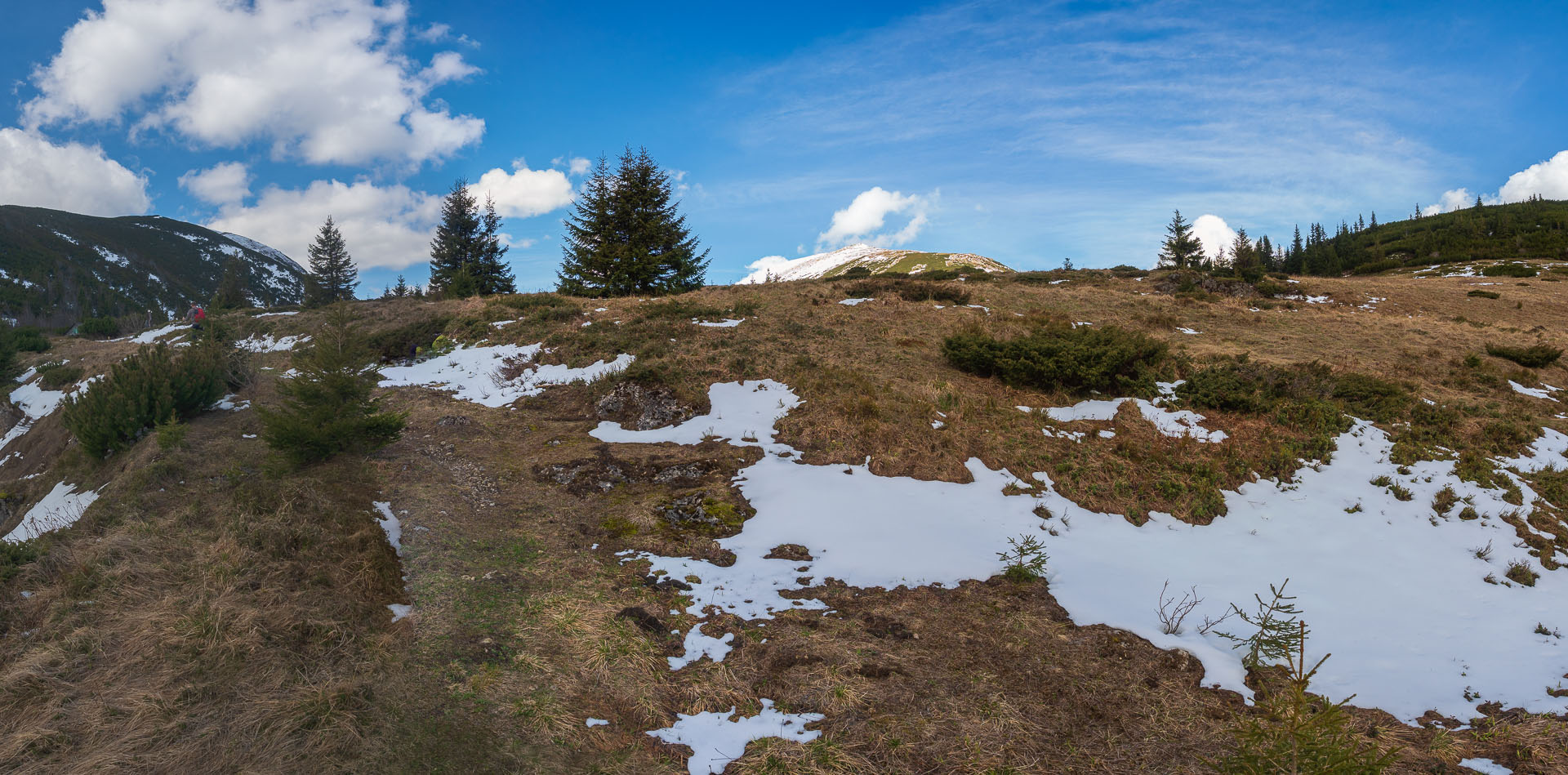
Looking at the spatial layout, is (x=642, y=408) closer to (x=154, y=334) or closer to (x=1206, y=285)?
(x=1206, y=285)

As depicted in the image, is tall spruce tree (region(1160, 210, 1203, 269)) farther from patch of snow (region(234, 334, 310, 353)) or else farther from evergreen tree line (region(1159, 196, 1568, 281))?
patch of snow (region(234, 334, 310, 353))

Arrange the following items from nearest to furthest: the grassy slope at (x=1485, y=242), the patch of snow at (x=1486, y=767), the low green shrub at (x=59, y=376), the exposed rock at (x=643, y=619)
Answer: the patch of snow at (x=1486, y=767) < the exposed rock at (x=643, y=619) < the low green shrub at (x=59, y=376) < the grassy slope at (x=1485, y=242)

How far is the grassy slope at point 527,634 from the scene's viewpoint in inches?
165

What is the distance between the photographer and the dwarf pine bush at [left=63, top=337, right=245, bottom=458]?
10641 millimetres

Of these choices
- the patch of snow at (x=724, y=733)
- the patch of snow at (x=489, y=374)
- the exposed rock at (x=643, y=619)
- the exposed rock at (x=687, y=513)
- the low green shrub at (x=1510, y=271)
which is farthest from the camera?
the low green shrub at (x=1510, y=271)

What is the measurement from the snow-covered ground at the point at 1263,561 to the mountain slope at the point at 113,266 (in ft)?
320

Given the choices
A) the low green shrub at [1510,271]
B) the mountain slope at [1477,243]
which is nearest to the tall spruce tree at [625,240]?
the low green shrub at [1510,271]

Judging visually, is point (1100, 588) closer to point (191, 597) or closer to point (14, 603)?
point (191, 597)

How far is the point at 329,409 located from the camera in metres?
8.80

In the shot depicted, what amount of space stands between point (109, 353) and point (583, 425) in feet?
69.4

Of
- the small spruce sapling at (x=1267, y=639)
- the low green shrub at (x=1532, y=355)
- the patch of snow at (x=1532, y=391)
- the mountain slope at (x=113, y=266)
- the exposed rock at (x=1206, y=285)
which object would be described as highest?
the mountain slope at (x=113, y=266)

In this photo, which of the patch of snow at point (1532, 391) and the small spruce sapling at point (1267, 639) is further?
the patch of snow at point (1532, 391)

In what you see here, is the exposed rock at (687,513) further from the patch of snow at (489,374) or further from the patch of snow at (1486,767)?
the patch of snow at (1486,767)

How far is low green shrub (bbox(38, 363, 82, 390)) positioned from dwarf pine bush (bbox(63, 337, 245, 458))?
10222 mm
